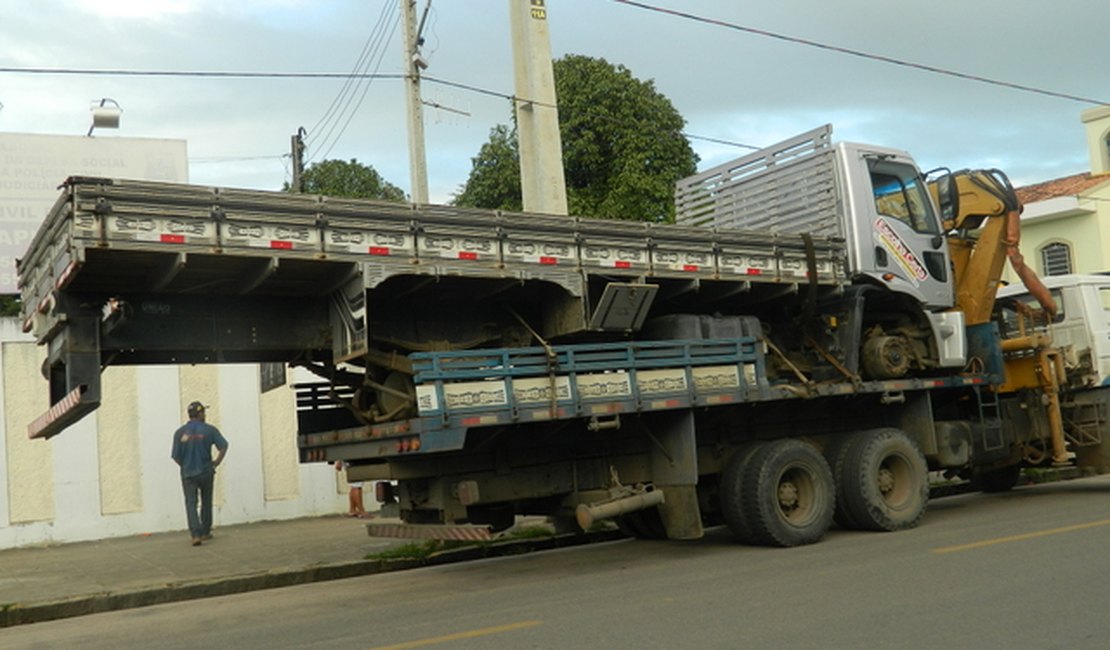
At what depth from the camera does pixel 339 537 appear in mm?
12953

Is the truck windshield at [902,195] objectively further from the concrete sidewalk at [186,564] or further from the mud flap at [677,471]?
the concrete sidewalk at [186,564]

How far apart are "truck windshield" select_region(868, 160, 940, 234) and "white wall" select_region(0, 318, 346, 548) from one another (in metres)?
8.19

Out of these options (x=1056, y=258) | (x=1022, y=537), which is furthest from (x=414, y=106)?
(x=1056, y=258)

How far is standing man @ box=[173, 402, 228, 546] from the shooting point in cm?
1265

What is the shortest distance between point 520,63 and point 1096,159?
2515 centimetres

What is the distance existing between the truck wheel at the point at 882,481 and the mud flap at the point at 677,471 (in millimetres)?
1920

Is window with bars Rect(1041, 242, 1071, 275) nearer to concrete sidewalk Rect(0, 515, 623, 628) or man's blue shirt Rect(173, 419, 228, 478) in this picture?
concrete sidewalk Rect(0, 515, 623, 628)

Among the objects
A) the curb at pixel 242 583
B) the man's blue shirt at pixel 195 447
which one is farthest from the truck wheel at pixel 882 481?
the man's blue shirt at pixel 195 447

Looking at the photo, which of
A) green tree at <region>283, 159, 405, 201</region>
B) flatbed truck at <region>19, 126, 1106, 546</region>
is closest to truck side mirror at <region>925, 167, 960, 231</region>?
flatbed truck at <region>19, 126, 1106, 546</region>

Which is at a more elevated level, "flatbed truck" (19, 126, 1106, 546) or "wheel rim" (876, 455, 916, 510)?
"flatbed truck" (19, 126, 1106, 546)

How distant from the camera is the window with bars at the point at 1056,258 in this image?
30.2 meters

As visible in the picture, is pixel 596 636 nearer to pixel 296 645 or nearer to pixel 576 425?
pixel 296 645

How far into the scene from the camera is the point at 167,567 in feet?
36.6

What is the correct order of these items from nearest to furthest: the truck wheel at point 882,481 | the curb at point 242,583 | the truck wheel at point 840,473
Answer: the curb at point 242,583
the truck wheel at point 882,481
the truck wheel at point 840,473
